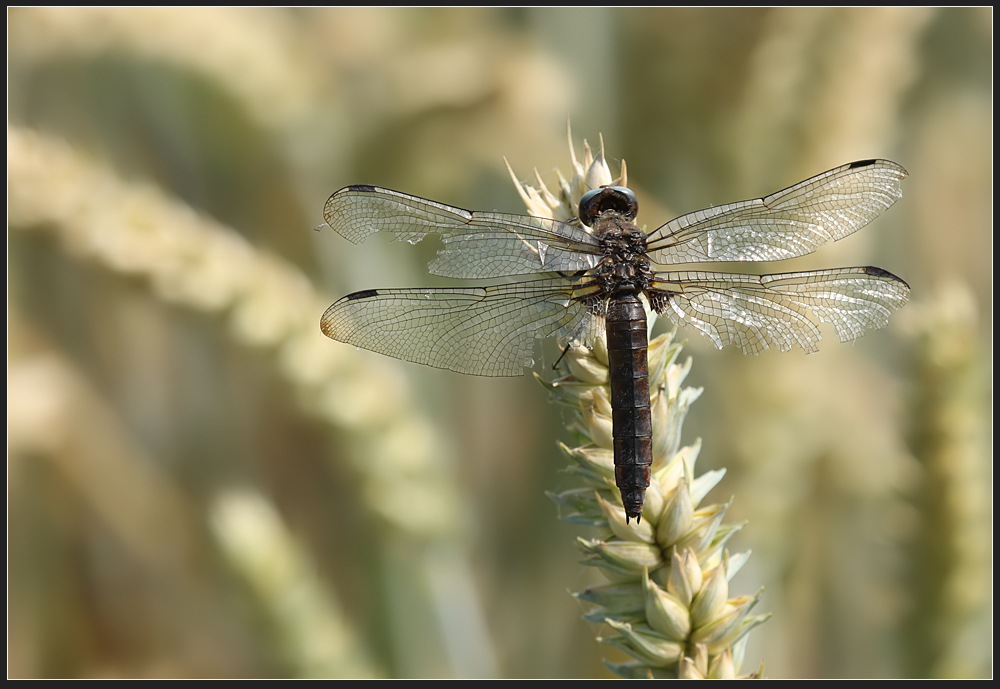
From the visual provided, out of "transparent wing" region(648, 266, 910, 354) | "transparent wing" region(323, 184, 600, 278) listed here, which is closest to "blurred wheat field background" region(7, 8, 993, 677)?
"transparent wing" region(648, 266, 910, 354)

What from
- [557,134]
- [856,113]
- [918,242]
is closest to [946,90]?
[918,242]

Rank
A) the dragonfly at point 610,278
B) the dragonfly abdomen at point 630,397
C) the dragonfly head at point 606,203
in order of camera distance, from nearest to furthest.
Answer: the dragonfly abdomen at point 630,397 → the dragonfly head at point 606,203 → the dragonfly at point 610,278

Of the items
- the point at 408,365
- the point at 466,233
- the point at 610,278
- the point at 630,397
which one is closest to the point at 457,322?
the point at 466,233

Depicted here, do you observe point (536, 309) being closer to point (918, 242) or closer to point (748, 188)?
point (748, 188)

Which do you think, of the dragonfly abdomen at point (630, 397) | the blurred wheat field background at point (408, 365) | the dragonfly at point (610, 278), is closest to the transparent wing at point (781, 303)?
the dragonfly at point (610, 278)

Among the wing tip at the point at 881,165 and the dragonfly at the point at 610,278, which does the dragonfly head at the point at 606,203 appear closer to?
the dragonfly at the point at 610,278
